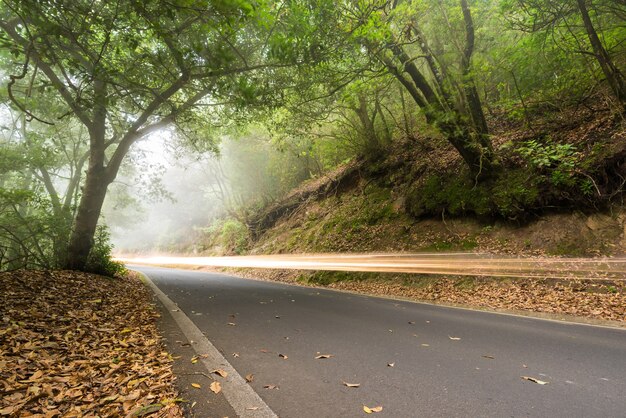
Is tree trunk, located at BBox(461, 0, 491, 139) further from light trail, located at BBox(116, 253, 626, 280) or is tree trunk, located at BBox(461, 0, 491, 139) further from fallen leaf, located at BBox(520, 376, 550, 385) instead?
fallen leaf, located at BBox(520, 376, 550, 385)

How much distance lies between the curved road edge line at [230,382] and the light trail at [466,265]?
7.39 m

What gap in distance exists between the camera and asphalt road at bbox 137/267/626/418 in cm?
290

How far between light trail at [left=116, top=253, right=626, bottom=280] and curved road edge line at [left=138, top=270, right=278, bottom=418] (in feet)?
24.2

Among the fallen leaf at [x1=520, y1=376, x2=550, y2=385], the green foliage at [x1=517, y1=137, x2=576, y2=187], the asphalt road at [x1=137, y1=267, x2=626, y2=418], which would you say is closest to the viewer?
the asphalt road at [x1=137, y1=267, x2=626, y2=418]

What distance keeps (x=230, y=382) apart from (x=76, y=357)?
6.31 feet

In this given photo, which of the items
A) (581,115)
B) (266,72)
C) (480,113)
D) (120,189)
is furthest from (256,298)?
(120,189)

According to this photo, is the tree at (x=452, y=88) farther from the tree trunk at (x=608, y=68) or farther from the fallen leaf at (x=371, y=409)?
the fallen leaf at (x=371, y=409)

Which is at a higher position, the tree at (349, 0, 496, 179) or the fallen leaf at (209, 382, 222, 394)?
the tree at (349, 0, 496, 179)

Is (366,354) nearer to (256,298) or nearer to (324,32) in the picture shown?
(256,298)

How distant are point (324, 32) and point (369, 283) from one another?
7.77m

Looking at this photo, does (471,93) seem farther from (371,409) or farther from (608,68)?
(371,409)

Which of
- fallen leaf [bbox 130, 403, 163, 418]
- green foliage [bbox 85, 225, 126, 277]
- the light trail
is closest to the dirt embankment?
the light trail

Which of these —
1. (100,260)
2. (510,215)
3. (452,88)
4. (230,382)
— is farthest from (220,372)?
(452,88)

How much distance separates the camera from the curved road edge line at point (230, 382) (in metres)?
2.80
